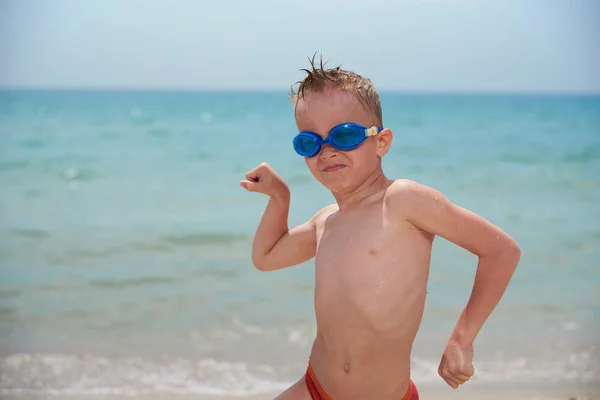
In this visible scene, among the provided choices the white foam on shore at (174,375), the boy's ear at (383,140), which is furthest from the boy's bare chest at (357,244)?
the white foam on shore at (174,375)

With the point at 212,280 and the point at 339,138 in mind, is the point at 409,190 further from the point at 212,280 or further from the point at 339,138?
the point at 212,280

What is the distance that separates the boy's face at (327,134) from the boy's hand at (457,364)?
2.07 feet

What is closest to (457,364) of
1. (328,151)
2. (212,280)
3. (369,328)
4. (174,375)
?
(369,328)

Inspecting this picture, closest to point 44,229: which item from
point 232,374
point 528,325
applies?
point 232,374

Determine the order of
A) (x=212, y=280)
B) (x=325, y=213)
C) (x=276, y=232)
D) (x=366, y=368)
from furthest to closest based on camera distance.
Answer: (x=212, y=280), (x=276, y=232), (x=325, y=213), (x=366, y=368)

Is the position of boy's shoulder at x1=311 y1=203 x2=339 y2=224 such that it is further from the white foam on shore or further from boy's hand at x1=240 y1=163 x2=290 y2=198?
the white foam on shore

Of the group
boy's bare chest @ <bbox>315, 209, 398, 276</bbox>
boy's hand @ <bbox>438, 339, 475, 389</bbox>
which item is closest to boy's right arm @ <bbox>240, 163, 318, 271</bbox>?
boy's bare chest @ <bbox>315, 209, 398, 276</bbox>

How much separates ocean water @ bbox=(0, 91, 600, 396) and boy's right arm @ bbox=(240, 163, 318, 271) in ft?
6.11

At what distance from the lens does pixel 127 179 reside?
1430cm

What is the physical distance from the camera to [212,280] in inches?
280

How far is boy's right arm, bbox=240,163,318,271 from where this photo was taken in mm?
2924

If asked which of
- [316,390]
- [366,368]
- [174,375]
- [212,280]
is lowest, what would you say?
[212,280]

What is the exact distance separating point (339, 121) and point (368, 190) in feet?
0.87

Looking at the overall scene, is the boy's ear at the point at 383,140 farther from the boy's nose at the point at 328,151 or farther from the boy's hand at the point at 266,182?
the boy's hand at the point at 266,182
